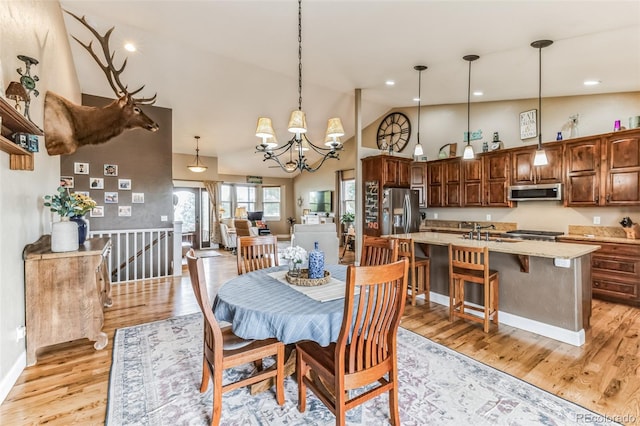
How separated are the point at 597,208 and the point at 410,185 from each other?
3.01m

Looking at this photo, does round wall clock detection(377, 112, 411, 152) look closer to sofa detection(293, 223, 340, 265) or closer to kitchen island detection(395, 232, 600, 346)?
sofa detection(293, 223, 340, 265)

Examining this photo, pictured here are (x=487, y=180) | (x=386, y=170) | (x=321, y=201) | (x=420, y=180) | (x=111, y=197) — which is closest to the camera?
(x=111, y=197)

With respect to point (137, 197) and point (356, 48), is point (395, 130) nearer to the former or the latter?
point (356, 48)

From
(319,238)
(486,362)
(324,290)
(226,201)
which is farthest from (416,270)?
(226,201)

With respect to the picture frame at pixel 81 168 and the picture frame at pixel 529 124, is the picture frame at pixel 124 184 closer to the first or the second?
the picture frame at pixel 81 168

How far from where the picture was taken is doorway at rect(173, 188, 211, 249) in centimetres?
988

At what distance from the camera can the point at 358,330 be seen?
1600 mm

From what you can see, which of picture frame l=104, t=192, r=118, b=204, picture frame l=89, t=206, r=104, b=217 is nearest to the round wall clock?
picture frame l=104, t=192, r=118, b=204

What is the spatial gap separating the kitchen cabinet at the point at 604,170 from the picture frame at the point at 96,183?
751 cm

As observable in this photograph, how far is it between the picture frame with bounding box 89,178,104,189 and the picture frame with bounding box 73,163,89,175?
0.47 ft

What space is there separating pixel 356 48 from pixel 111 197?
4712mm

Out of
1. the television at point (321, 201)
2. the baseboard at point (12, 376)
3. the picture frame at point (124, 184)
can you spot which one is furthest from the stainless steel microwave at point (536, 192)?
the picture frame at point (124, 184)

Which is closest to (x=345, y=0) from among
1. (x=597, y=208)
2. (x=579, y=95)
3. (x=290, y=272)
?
(x=290, y=272)

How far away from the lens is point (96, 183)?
5164mm
